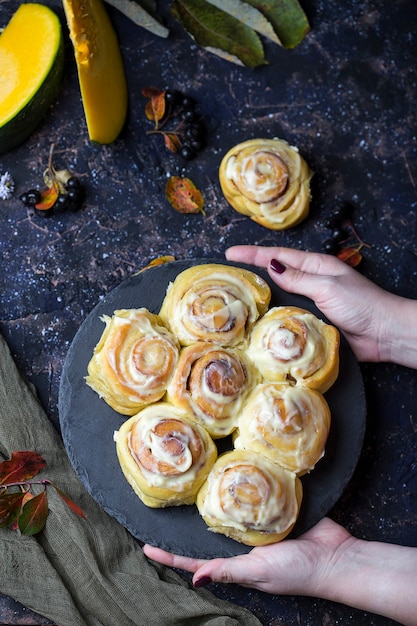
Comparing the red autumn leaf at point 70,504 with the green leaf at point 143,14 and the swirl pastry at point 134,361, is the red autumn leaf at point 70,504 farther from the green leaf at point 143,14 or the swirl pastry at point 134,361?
the green leaf at point 143,14

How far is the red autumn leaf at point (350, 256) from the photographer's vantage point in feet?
7.06

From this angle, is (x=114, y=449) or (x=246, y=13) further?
(x=246, y=13)

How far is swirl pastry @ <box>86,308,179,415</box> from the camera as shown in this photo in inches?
68.4

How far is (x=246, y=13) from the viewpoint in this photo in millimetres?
2160

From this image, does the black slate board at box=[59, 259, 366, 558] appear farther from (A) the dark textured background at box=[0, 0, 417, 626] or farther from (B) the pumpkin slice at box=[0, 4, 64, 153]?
(B) the pumpkin slice at box=[0, 4, 64, 153]

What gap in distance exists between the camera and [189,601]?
76.8 inches

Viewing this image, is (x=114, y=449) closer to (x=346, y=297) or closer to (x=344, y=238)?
(x=346, y=297)

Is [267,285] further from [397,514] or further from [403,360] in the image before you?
[397,514]

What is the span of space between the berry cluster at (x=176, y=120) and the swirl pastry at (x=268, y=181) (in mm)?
128

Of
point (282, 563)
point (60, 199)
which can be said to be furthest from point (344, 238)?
point (282, 563)

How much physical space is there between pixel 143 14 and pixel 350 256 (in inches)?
36.2

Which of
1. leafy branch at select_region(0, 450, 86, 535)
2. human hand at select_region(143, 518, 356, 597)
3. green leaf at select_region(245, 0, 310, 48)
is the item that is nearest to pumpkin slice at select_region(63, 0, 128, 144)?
green leaf at select_region(245, 0, 310, 48)

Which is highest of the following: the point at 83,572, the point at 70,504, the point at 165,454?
the point at 165,454

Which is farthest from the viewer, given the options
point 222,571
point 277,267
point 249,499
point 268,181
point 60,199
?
point 60,199
